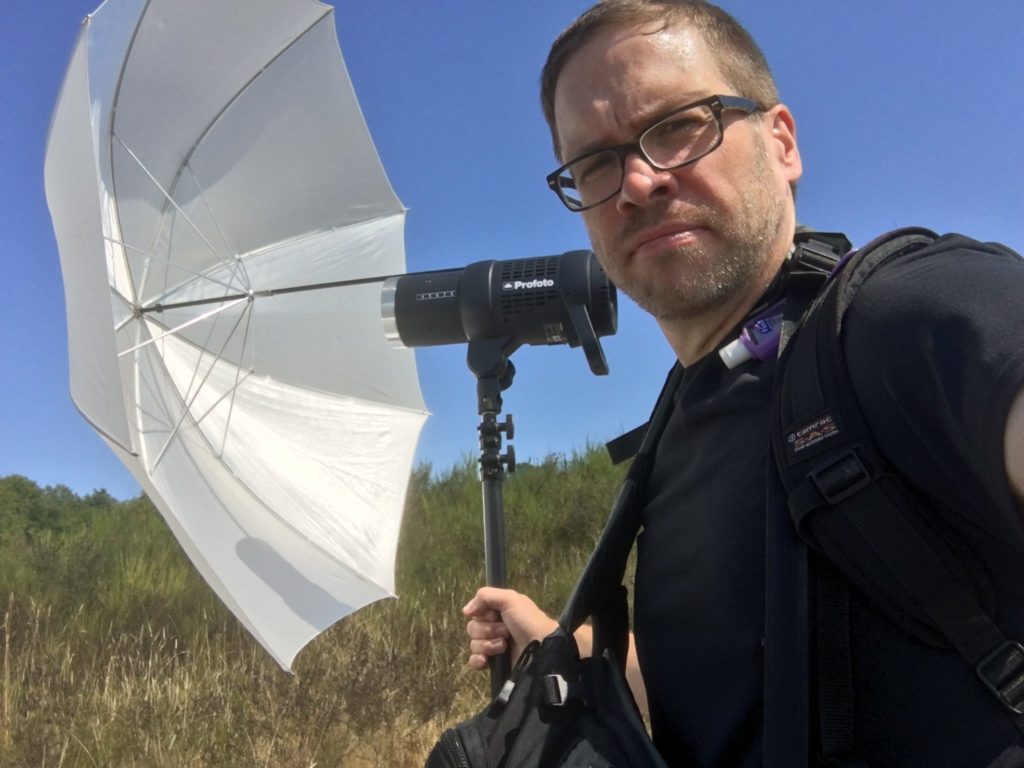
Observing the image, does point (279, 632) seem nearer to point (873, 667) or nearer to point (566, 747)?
point (566, 747)

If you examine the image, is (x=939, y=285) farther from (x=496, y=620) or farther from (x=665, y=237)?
(x=496, y=620)

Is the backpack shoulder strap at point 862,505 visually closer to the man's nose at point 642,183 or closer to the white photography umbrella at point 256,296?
the man's nose at point 642,183

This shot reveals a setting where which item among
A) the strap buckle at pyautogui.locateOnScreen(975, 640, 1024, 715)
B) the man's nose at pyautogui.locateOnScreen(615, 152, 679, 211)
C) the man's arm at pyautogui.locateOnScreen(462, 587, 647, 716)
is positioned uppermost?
the man's nose at pyautogui.locateOnScreen(615, 152, 679, 211)

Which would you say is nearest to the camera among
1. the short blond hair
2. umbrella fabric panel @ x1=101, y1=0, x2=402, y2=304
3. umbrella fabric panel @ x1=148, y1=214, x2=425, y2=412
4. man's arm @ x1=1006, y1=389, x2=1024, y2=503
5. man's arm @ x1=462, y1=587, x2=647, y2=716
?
man's arm @ x1=1006, y1=389, x2=1024, y2=503

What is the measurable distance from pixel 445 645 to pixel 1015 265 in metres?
3.99

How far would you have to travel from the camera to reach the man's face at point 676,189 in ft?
4.32

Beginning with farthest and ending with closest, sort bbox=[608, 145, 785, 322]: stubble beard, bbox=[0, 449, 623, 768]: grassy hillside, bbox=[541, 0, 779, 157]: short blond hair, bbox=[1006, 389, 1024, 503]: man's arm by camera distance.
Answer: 1. bbox=[0, 449, 623, 768]: grassy hillside
2. bbox=[541, 0, 779, 157]: short blond hair
3. bbox=[608, 145, 785, 322]: stubble beard
4. bbox=[1006, 389, 1024, 503]: man's arm

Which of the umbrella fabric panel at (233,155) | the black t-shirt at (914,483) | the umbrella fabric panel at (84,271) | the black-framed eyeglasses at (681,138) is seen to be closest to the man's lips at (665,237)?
the black-framed eyeglasses at (681,138)

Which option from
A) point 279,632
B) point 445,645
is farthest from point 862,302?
point 445,645

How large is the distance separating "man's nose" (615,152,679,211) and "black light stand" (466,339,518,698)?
2.13 ft

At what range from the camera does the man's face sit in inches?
51.8

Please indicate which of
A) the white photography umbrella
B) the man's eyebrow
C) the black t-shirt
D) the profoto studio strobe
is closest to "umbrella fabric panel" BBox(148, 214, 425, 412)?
the white photography umbrella

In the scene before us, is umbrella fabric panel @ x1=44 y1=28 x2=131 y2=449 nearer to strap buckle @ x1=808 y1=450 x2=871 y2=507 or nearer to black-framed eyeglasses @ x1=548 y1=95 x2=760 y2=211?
black-framed eyeglasses @ x1=548 y1=95 x2=760 y2=211

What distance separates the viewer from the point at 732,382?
120 centimetres
